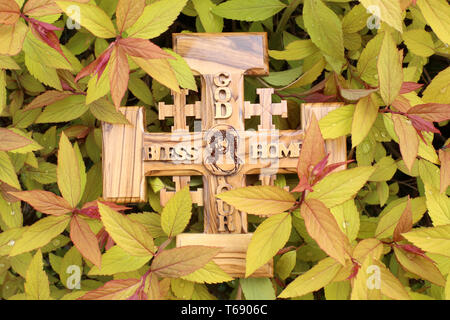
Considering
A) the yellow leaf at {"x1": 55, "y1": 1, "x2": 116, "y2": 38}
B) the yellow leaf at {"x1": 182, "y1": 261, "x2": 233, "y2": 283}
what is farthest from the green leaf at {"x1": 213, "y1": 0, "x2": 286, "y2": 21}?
the yellow leaf at {"x1": 182, "y1": 261, "x2": 233, "y2": 283}

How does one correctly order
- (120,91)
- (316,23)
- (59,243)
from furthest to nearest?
(59,243) < (316,23) < (120,91)

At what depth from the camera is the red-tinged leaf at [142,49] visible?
0.77m

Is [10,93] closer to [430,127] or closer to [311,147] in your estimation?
[311,147]

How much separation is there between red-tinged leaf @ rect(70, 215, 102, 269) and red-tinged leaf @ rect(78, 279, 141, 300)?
45mm

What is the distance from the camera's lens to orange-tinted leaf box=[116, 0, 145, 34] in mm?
778

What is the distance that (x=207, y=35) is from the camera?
0.99m

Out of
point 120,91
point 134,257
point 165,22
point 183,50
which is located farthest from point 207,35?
point 134,257

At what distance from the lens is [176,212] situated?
3.03 ft

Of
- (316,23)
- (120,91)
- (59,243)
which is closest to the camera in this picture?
(120,91)

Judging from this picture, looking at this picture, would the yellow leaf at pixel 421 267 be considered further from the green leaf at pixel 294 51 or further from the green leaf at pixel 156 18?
the green leaf at pixel 156 18

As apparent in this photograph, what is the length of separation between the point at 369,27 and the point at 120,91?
57cm

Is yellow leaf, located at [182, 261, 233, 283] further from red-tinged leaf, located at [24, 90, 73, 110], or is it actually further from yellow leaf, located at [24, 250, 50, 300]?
red-tinged leaf, located at [24, 90, 73, 110]

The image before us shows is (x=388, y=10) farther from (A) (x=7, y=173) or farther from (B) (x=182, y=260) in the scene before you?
(A) (x=7, y=173)

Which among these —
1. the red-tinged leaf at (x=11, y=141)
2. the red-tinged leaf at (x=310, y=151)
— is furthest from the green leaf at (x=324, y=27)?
the red-tinged leaf at (x=11, y=141)
